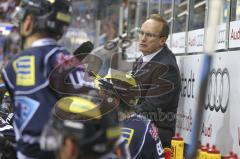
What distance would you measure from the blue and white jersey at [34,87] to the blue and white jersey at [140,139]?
1005 millimetres

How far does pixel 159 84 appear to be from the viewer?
5.86m

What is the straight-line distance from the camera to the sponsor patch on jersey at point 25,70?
3.35 metres

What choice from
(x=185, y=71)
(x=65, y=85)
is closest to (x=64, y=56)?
(x=65, y=85)

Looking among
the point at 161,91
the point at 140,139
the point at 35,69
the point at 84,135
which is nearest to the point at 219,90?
the point at 161,91

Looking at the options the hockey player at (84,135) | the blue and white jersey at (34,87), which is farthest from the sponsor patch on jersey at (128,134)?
the hockey player at (84,135)

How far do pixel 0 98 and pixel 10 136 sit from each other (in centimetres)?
150

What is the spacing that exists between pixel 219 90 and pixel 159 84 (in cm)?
64

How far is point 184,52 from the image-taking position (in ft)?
22.5

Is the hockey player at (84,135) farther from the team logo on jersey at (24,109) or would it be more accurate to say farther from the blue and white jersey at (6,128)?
the blue and white jersey at (6,128)

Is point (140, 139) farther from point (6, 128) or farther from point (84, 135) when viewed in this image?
point (84, 135)

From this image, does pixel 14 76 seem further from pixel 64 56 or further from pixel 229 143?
pixel 229 143

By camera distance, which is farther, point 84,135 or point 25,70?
point 25,70

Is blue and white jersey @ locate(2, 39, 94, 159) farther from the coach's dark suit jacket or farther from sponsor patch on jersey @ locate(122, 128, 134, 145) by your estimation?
the coach's dark suit jacket

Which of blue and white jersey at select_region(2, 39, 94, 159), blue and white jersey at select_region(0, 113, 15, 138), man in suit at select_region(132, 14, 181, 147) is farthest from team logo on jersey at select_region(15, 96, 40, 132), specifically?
man in suit at select_region(132, 14, 181, 147)
